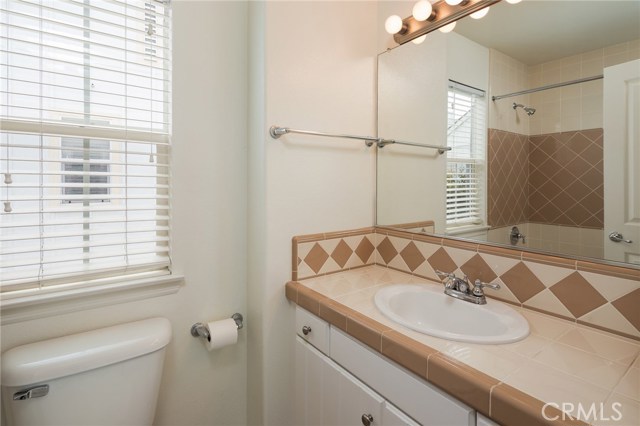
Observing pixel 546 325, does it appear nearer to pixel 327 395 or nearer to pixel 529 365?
pixel 529 365

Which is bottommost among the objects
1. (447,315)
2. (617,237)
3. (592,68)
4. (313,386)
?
(313,386)

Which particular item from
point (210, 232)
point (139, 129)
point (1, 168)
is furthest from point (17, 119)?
point (210, 232)

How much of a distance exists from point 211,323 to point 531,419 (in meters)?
1.11

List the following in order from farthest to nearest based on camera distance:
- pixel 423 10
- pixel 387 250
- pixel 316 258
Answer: pixel 387 250 < pixel 316 258 < pixel 423 10

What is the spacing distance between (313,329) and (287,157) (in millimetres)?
696

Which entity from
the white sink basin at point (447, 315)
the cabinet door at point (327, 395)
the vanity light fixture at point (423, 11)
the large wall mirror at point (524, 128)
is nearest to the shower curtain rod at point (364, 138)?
the large wall mirror at point (524, 128)

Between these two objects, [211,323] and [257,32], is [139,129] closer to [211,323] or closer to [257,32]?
[257,32]

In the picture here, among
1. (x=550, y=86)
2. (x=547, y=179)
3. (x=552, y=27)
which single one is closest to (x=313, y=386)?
(x=547, y=179)

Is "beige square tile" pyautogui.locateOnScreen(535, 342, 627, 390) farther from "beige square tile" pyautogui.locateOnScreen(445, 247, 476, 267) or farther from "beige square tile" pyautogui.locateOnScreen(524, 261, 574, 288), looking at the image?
"beige square tile" pyautogui.locateOnScreen(445, 247, 476, 267)

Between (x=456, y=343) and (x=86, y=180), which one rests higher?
(x=86, y=180)

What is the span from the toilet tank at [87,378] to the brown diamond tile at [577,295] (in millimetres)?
1344

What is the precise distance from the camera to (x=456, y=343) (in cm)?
81

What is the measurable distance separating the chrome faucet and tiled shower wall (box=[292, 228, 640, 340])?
7 centimetres

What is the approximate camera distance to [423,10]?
1280mm
